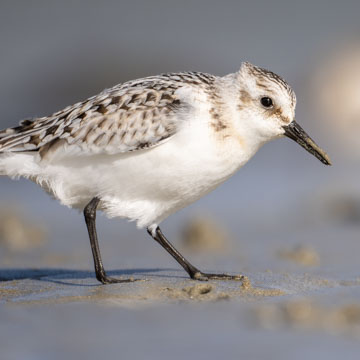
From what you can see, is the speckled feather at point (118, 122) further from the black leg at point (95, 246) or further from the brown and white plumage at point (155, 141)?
the black leg at point (95, 246)

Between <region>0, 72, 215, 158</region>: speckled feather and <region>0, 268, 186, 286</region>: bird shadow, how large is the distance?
3.14ft

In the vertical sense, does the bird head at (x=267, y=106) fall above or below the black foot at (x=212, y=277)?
above

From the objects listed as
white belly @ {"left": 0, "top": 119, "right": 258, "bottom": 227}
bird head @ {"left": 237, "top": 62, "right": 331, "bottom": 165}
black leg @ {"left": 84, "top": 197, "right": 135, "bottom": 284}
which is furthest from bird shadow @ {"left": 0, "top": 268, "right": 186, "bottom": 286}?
bird head @ {"left": 237, "top": 62, "right": 331, "bottom": 165}

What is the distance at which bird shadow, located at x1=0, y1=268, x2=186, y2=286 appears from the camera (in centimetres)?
624

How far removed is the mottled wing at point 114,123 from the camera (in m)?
5.79

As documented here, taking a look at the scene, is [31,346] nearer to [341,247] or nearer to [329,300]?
[329,300]

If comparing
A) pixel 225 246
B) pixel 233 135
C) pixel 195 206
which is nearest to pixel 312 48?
pixel 195 206

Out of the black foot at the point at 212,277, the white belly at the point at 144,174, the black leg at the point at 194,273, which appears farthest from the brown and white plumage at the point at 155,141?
the black foot at the point at 212,277

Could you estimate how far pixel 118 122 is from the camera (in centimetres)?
596

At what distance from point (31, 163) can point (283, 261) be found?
2.48 m

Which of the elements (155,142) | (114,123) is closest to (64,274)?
(114,123)

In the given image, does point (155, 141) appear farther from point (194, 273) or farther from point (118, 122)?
point (194, 273)

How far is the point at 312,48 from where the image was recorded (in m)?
14.7

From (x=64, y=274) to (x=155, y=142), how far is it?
1532 millimetres
